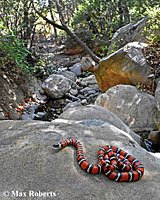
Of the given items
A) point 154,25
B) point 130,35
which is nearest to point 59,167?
point 154,25

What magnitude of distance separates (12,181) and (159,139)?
359 cm

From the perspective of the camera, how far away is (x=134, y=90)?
5008mm

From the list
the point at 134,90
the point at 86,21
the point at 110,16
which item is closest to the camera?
the point at 134,90

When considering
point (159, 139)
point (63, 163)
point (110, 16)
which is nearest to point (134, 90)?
point (159, 139)

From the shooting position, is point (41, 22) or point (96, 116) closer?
point (96, 116)

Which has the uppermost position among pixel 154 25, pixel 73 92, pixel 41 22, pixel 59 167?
pixel 41 22

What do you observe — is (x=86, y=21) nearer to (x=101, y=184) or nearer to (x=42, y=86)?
(x=42, y=86)

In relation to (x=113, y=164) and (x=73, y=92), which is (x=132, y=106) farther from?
(x=73, y=92)

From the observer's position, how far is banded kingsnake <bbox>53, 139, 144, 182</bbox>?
6.09 ft

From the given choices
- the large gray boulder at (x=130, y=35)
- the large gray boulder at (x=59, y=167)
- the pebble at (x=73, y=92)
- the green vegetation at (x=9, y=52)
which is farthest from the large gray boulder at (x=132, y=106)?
the green vegetation at (x=9, y=52)

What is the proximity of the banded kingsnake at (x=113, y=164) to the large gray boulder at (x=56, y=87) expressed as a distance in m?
5.52

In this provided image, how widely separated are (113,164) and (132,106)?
9.80 feet

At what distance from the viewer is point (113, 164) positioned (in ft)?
6.64

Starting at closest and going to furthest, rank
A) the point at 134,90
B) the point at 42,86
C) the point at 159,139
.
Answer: the point at 159,139, the point at 134,90, the point at 42,86
